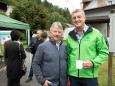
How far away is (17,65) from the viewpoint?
6230mm

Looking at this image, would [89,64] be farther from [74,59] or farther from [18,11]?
[18,11]

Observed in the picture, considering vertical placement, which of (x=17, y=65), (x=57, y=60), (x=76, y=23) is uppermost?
(x=76, y=23)

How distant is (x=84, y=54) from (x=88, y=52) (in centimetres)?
6

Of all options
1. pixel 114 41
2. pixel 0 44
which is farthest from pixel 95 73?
pixel 0 44

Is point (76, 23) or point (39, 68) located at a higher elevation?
point (76, 23)

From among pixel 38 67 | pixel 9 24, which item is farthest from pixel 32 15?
pixel 38 67

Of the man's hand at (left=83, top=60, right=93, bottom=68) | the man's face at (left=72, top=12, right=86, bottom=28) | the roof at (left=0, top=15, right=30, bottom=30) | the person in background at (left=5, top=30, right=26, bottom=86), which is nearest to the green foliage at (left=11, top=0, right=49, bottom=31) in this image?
the roof at (left=0, top=15, right=30, bottom=30)

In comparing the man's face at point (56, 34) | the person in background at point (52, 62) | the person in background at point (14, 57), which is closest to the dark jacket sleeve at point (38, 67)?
the person in background at point (52, 62)

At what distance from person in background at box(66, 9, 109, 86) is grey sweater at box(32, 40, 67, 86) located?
5.3 inches

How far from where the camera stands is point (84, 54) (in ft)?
12.5

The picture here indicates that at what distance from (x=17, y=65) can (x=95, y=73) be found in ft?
8.98

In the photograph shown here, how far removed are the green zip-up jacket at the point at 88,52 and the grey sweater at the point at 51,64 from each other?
116 mm

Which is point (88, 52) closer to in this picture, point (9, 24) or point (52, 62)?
point (52, 62)

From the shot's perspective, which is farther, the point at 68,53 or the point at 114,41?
the point at 114,41
